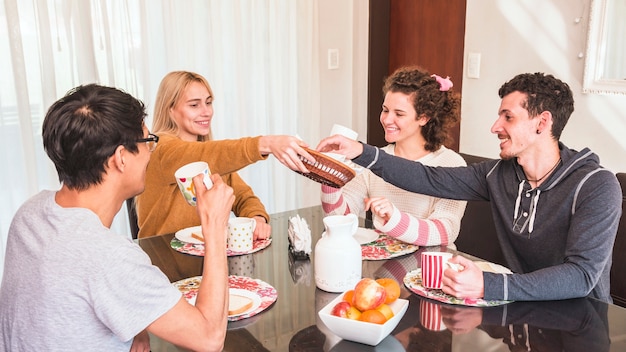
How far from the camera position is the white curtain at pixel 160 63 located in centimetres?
262

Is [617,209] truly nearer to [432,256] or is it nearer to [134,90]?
[432,256]

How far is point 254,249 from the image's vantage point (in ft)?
5.80

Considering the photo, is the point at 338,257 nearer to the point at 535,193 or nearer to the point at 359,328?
the point at 359,328

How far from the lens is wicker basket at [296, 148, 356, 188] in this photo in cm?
150

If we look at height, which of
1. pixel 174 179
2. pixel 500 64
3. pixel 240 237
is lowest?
pixel 240 237

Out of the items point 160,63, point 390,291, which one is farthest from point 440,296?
point 160,63

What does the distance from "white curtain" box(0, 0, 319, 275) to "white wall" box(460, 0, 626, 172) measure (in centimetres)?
94

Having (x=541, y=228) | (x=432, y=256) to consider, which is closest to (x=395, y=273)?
(x=432, y=256)

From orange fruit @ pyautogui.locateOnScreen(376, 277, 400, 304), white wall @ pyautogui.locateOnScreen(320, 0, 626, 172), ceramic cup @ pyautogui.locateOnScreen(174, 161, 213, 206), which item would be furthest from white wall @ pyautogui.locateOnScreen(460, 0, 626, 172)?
ceramic cup @ pyautogui.locateOnScreen(174, 161, 213, 206)

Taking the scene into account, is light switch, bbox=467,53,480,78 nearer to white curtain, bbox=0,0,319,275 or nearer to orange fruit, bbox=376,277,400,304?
white curtain, bbox=0,0,319,275

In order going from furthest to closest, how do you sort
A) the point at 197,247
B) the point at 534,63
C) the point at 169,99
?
the point at 534,63 → the point at 169,99 → the point at 197,247

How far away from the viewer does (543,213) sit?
164cm

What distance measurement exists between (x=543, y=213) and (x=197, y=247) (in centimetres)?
99

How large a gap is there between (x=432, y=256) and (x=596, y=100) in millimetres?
1577
